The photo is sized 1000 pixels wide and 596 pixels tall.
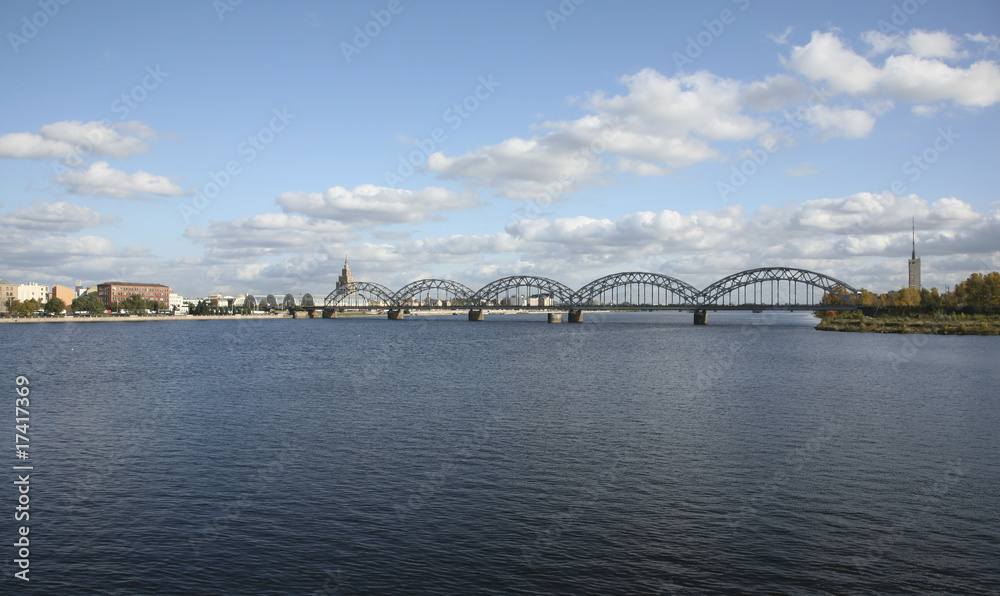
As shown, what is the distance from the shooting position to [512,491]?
2025 centimetres

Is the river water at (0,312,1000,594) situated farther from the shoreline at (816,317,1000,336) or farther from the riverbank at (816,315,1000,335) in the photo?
the riverbank at (816,315,1000,335)

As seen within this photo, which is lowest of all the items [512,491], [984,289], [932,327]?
[512,491]

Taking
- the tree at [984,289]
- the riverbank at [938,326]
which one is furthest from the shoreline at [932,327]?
the tree at [984,289]

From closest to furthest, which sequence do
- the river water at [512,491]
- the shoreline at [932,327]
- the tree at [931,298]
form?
the river water at [512,491] < the shoreline at [932,327] < the tree at [931,298]

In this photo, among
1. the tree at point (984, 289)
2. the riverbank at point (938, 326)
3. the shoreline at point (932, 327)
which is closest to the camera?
the shoreline at point (932, 327)

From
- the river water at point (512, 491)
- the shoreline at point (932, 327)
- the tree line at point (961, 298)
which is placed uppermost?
the tree line at point (961, 298)

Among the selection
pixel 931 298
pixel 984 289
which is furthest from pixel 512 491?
pixel 931 298

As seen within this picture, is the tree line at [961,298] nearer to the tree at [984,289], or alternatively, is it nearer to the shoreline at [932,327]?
the tree at [984,289]

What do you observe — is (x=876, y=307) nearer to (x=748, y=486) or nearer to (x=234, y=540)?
(x=748, y=486)

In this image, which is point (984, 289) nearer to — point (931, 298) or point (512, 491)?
point (931, 298)

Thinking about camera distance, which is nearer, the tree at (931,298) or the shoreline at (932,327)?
the shoreline at (932,327)

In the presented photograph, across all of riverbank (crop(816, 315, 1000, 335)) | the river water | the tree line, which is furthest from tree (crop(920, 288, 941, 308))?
the river water

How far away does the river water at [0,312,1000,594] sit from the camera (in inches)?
577

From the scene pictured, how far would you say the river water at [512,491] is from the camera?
1466 cm
